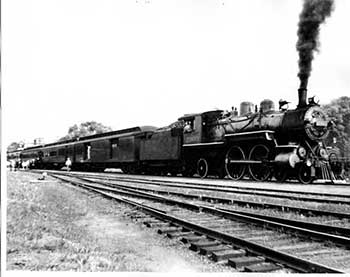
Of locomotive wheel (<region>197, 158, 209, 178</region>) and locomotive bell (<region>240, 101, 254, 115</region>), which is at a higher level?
locomotive bell (<region>240, 101, 254, 115</region>)

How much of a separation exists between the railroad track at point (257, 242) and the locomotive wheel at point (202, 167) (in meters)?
5.31

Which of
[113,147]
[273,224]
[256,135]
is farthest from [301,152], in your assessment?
[113,147]

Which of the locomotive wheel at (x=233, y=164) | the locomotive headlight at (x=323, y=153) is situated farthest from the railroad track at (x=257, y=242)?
the locomotive wheel at (x=233, y=164)

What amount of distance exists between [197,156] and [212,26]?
645 cm

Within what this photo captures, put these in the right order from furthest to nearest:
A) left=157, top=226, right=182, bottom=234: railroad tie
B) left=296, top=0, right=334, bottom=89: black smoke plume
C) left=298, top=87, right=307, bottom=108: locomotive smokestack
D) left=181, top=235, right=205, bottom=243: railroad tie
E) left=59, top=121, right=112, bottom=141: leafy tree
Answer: left=298, top=87, right=307, bottom=108: locomotive smokestack → left=59, top=121, right=112, bottom=141: leafy tree → left=296, top=0, right=334, bottom=89: black smoke plume → left=157, top=226, right=182, bottom=234: railroad tie → left=181, top=235, right=205, bottom=243: railroad tie

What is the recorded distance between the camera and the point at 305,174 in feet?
23.3

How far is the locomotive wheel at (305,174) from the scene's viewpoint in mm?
6937

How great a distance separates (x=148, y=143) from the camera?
10469 millimetres

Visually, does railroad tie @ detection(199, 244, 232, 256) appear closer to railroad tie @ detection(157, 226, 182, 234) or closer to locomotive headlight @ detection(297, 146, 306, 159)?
railroad tie @ detection(157, 226, 182, 234)

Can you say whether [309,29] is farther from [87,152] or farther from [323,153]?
[87,152]

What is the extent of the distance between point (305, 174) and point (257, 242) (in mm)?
5031

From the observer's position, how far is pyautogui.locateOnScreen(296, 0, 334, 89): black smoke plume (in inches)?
123

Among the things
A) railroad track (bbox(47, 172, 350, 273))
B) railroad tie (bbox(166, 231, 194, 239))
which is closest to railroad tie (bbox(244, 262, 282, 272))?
railroad track (bbox(47, 172, 350, 273))

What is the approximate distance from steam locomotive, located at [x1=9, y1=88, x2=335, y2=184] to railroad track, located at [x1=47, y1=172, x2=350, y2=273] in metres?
3.54
